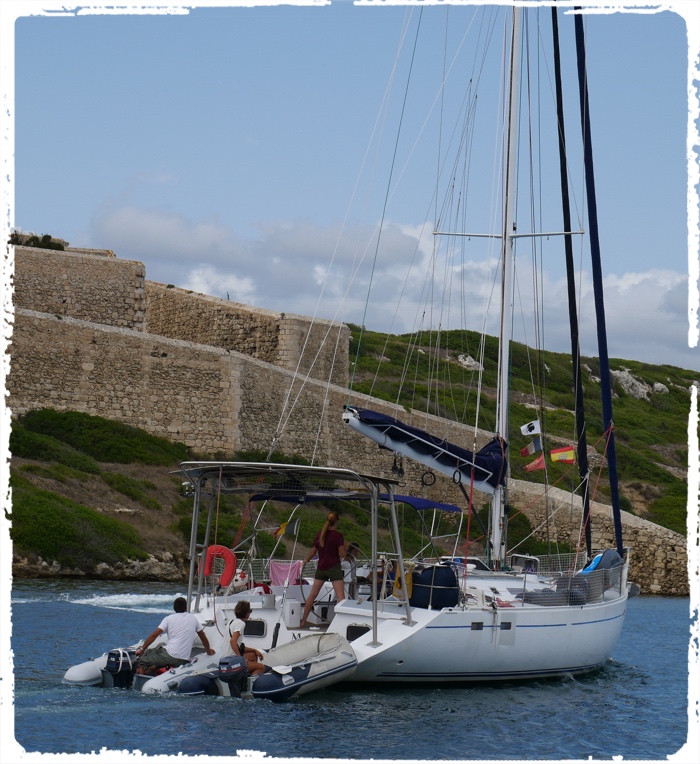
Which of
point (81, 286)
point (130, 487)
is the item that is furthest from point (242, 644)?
point (81, 286)

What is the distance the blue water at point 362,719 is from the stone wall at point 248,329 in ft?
80.0

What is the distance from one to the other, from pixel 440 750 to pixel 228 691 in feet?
8.63

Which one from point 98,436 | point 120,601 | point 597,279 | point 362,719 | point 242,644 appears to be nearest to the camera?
point 362,719

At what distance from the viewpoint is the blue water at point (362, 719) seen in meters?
11.4

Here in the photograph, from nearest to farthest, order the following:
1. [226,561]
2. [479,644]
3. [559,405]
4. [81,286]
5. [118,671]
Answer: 1. [118,671]
2. [479,644]
3. [226,561]
4. [81,286]
5. [559,405]

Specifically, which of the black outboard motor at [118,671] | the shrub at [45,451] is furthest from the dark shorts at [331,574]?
the shrub at [45,451]

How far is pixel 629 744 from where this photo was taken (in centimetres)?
1320

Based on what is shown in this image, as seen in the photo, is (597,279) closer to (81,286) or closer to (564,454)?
(564,454)

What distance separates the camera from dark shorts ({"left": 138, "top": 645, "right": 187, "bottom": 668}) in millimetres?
13609

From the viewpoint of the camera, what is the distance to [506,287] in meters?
18.6

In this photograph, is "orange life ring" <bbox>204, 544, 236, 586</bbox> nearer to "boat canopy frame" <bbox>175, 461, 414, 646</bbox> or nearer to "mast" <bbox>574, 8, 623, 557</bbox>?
"boat canopy frame" <bbox>175, 461, 414, 646</bbox>

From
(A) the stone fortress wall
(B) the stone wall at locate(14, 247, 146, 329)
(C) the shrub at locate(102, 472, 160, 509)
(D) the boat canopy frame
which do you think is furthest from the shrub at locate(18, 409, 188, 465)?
(D) the boat canopy frame

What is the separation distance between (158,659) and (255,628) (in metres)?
1.44

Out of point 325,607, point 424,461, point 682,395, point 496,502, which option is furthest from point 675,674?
point 682,395
